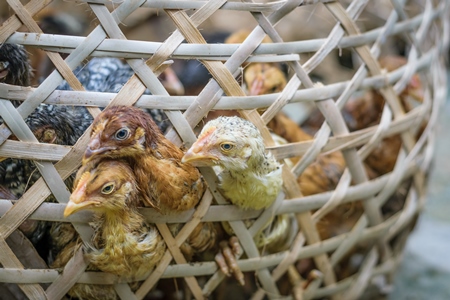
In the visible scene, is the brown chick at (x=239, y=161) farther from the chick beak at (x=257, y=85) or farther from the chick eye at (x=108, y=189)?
the chick beak at (x=257, y=85)

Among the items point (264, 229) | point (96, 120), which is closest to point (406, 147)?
point (264, 229)

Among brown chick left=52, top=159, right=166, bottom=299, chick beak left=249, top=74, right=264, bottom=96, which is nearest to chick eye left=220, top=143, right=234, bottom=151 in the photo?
brown chick left=52, top=159, right=166, bottom=299

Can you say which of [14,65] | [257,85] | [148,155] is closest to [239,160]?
[148,155]

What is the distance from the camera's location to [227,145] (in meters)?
0.67

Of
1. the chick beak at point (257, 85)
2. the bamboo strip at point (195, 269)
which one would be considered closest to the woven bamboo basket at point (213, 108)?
the bamboo strip at point (195, 269)

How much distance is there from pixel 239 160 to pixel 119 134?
6.5 inches

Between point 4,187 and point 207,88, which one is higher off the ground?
point 207,88

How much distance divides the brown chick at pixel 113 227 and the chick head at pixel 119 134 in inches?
1.1

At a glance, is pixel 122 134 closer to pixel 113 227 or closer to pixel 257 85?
pixel 113 227

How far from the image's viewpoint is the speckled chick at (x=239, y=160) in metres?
0.66

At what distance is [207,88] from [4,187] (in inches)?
13.0

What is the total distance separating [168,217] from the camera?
0.73 m

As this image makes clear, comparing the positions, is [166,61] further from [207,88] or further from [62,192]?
[62,192]

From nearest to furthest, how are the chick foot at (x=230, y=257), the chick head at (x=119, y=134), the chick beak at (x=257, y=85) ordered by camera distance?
the chick head at (x=119, y=134)
the chick foot at (x=230, y=257)
the chick beak at (x=257, y=85)
